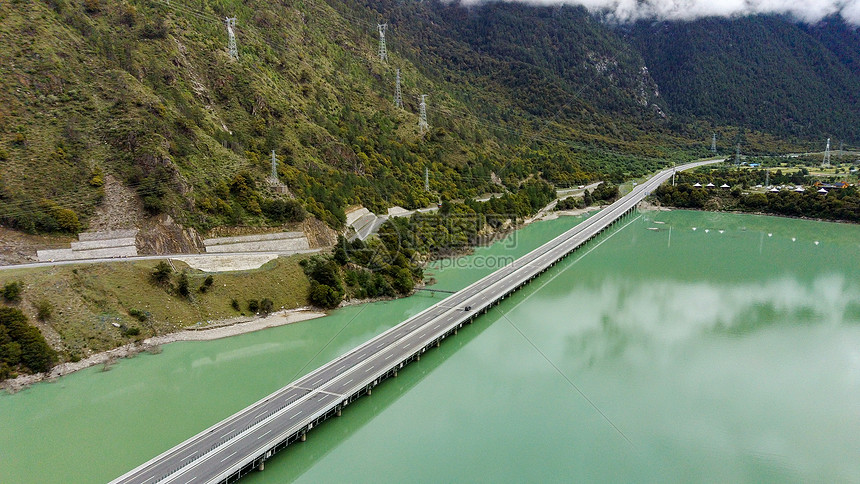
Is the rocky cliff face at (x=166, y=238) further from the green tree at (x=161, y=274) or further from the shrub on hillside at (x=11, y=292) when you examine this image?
the shrub on hillside at (x=11, y=292)

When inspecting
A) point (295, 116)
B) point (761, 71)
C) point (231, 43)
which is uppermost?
point (761, 71)

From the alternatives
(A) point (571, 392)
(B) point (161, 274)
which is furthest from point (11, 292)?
(A) point (571, 392)

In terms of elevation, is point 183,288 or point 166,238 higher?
point 166,238

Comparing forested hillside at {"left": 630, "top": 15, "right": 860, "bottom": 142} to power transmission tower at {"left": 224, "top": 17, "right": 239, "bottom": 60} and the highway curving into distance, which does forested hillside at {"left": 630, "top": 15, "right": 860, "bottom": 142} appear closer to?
power transmission tower at {"left": 224, "top": 17, "right": 239, "bottom": 60}

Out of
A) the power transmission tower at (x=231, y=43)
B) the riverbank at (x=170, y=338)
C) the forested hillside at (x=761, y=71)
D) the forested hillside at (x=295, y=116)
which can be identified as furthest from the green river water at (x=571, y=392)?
the forested hillside at (x=761, y=71)

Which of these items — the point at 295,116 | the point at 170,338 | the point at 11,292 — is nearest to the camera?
the point at 11,292

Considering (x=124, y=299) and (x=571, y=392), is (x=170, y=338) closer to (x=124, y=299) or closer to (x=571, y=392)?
(x=124, y=299)
